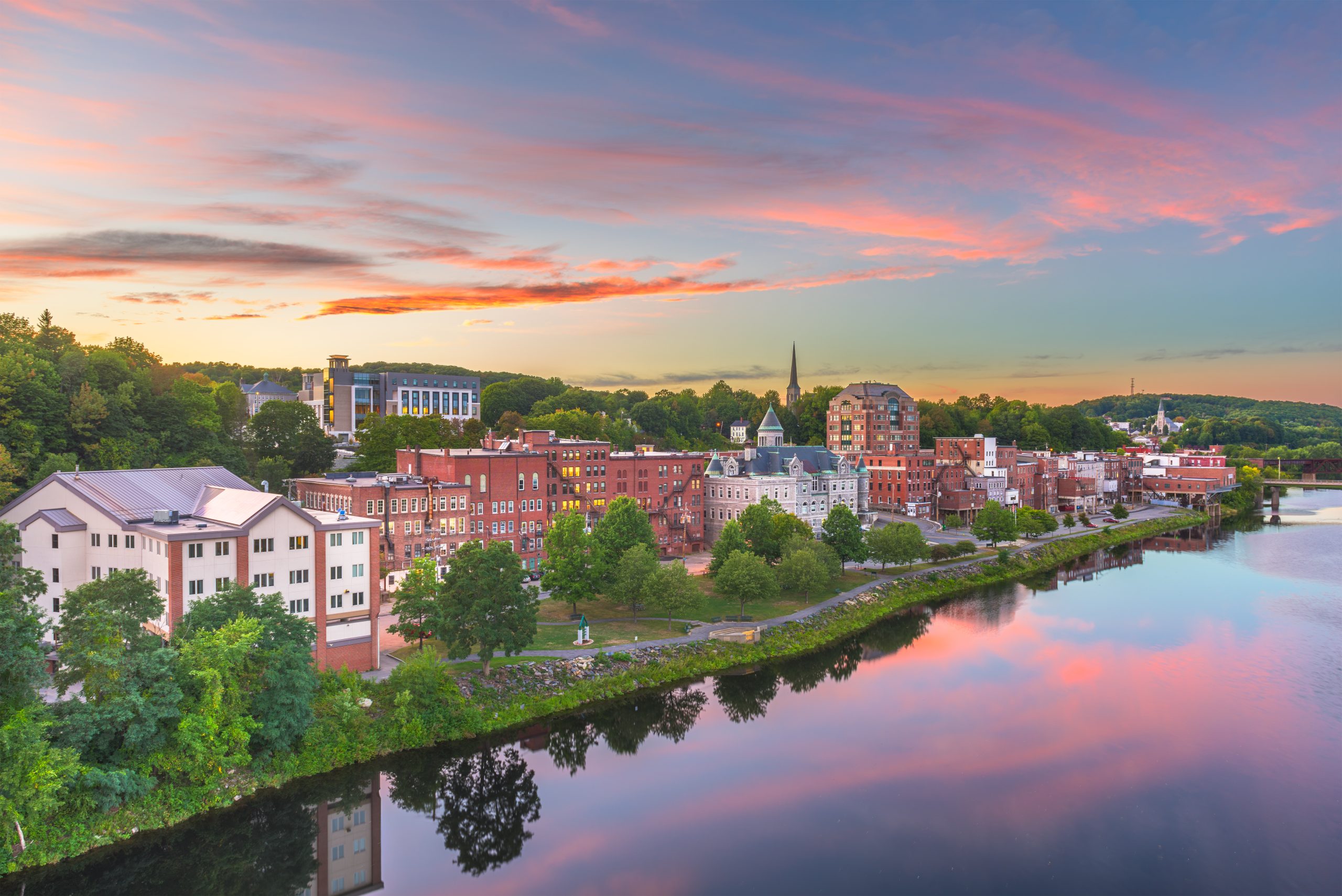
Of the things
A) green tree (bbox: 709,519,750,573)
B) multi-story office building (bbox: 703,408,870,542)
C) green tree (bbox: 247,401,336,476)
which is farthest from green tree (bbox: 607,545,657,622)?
green tree (bbox: 247,401,336,476)

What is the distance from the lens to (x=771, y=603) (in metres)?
58.6

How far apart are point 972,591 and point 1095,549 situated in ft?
103

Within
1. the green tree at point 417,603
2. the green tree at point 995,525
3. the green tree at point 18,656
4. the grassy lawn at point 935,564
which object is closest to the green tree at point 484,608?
the green tree at point 417,603

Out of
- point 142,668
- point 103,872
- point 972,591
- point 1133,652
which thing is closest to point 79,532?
point 142,668

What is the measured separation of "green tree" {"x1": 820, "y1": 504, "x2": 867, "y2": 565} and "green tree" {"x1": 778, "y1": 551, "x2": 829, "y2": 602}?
8.29 metres

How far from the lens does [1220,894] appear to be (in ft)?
82.2

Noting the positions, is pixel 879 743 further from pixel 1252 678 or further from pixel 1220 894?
pixel 1252 678

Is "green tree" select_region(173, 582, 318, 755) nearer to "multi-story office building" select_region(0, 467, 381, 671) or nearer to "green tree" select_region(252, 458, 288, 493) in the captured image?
"multi-story office building" select_region(0, 467, 381, 671)

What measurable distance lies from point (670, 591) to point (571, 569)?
642cm

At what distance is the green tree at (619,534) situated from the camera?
54.0 metres

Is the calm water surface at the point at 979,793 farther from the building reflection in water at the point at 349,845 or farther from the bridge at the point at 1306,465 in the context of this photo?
the bridge at the point at 1306,465

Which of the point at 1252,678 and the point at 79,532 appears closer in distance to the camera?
the point at 79,532

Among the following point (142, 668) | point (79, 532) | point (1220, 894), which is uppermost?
point (79, 532)

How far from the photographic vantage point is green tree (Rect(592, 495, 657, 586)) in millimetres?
54000
